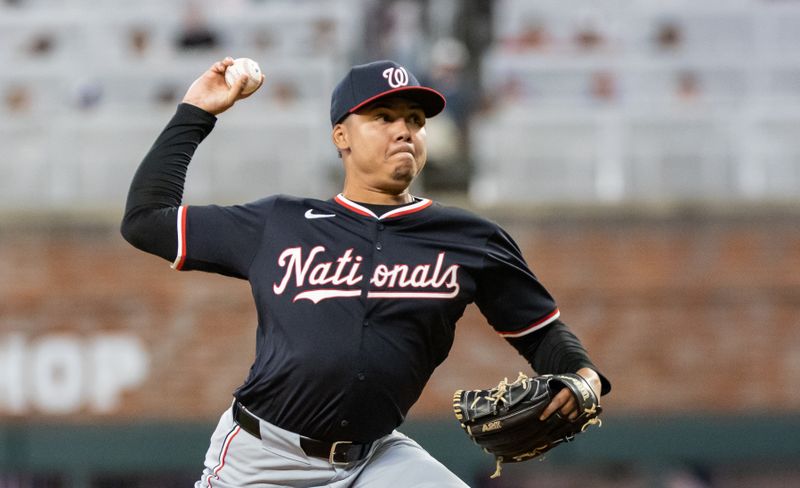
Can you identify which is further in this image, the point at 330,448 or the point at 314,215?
the point at 314,215

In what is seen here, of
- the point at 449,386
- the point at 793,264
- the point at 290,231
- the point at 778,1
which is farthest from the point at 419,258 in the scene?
the point at 778,1

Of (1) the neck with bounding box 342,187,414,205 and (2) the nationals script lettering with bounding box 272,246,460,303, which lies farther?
(1) the neck with bounding box 342,187,414,205

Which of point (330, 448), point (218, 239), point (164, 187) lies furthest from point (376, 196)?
point (330, 448)

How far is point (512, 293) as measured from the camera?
3836mm

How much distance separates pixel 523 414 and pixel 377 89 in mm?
970

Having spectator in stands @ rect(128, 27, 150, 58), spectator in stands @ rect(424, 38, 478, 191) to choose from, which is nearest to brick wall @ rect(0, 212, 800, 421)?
spectator in stands @ rect(424, 38, 478, 191)

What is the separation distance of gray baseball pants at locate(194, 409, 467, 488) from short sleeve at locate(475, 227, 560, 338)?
1.48ft

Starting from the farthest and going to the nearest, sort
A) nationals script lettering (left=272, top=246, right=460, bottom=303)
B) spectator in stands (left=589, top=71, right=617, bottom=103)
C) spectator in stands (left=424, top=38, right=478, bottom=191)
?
1. spectator in stands (left=589, top=71, right=617, bottom=103)
2. spectator in stands (left=424, top=38, right=478, bottom=191)
3. nationals script lettering (left=272, top=246, right=460, bottom=303)

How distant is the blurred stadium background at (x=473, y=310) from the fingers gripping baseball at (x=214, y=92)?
4.97m

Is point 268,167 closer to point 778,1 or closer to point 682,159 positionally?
point 682,159

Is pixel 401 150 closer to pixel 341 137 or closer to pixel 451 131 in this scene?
pixel 341 137

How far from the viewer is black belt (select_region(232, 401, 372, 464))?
3699mm

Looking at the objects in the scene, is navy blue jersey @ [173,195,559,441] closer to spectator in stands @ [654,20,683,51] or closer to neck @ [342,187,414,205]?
neck @ [342,187,414,205]

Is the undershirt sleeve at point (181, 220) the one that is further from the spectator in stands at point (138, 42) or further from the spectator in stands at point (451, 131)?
the spectator in stands at point (138, 42)
